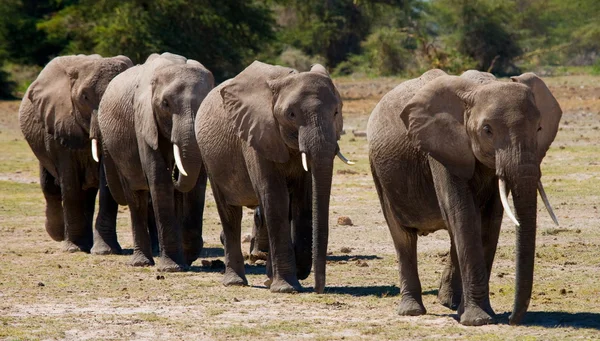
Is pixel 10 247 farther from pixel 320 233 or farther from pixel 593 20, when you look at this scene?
pixel 593 20

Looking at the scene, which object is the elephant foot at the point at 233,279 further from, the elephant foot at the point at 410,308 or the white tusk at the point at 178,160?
the elephant foot at the point at 410,308

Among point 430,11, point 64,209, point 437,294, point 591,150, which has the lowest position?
point 430,11

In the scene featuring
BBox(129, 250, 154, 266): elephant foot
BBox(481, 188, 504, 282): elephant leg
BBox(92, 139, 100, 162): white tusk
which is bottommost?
BBox(129, 250, 154, 266): elephant foot

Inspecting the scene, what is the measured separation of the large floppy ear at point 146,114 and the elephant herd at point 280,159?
17mm

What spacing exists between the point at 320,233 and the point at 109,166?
400 centimetres

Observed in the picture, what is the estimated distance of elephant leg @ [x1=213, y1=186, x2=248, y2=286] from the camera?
10305 millimetres

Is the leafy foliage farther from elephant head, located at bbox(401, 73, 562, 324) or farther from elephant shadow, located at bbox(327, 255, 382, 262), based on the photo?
elephant head, located at bbox(401, 73, 562, 324)

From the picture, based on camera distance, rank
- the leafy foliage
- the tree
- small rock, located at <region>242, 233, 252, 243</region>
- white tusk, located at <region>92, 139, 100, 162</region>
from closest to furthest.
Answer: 1. white tusk, located at <region>92, 139, 100, 162</region>
2. small rock, located at <region>242, 233, 252, 243</region>
3. the tree
4. the leafy foliage

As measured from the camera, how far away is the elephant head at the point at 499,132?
744 centimetres

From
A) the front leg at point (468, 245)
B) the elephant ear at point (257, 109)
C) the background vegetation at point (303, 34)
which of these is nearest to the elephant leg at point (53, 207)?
the elephant ear at point (257, 109)

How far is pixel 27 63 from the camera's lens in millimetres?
38625

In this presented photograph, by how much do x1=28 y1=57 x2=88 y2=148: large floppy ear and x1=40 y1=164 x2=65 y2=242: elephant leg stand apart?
29.9 inches

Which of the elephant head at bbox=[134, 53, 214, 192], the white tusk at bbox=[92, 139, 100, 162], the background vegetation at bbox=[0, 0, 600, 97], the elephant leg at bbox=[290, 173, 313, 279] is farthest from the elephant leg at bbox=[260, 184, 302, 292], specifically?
the background vegetation at bbox=[0, 0, 600, 97]

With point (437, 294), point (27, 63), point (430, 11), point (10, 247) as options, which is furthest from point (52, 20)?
point (437, 294)
